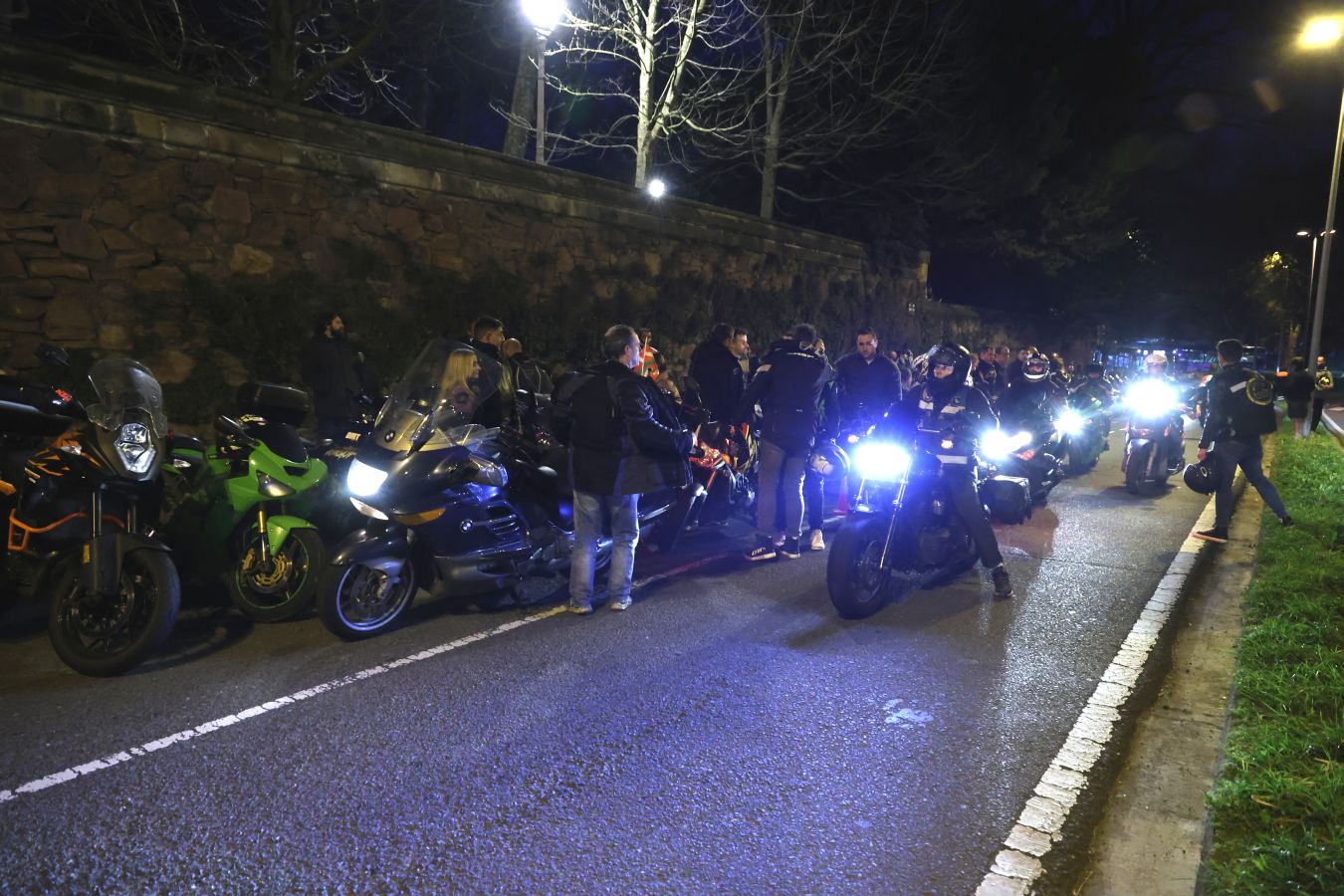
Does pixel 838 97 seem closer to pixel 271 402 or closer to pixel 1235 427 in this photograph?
pixel 1235 427

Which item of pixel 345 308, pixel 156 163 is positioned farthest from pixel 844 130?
pixel 156 163

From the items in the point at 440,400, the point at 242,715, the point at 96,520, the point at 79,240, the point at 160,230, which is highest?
the point at 160,230

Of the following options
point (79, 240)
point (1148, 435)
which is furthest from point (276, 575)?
point (1148, 435)

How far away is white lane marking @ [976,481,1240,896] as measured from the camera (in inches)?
116

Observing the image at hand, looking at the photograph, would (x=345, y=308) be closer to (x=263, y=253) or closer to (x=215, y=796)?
(x=263, y=253)

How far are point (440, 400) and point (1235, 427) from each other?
283 inches

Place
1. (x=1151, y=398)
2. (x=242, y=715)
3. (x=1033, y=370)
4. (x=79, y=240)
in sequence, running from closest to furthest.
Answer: (x=242, y=715)
(x=79, y=240)
(x=1033, y=370)
(x=1151, y=398)

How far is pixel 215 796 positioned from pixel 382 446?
8.02 ft

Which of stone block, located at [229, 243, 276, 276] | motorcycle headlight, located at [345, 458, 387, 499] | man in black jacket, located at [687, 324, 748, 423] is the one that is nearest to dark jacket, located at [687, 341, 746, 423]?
man in black jacket, located at [687, 324, 748, 423]

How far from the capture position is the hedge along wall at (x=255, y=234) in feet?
26.4

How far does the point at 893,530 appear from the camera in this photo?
591cm

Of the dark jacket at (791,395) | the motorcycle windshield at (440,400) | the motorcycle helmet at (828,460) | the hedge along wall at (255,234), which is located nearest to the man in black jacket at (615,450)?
the motorcycle windshield at (440,400)

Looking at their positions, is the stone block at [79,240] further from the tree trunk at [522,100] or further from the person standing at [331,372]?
the tree trunk at [522,100]

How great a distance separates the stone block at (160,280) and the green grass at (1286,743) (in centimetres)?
942
